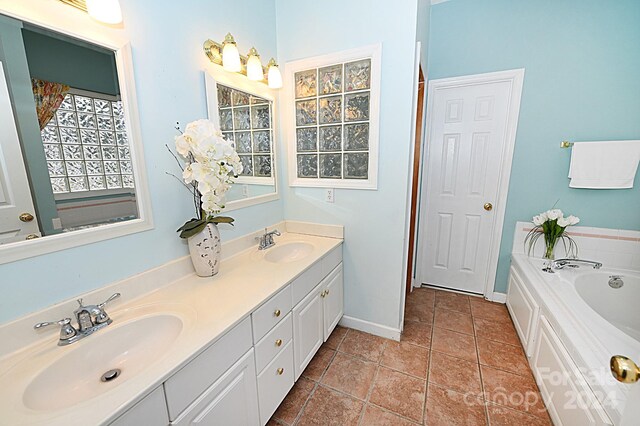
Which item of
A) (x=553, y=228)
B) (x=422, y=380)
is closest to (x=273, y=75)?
(x=422, y=380)

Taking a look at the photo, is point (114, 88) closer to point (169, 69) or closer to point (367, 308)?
point (169, 69)

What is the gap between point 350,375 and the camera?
168 centimetres

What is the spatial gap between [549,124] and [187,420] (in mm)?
2985

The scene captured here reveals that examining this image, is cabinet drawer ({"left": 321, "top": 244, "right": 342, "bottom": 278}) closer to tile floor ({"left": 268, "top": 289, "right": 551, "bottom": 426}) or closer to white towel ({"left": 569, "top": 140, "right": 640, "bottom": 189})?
tile floor ({"left": 268, "top": 289, "right": 551, "bottom": 426})

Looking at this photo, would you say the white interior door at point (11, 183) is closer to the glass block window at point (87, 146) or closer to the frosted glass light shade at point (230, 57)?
the glass block window at point (87, 146)

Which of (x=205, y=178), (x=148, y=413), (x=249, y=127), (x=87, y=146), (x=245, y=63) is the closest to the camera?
(x=148, y=413)

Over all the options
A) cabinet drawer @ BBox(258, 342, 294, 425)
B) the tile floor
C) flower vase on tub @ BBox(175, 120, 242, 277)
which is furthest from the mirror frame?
the tile floor

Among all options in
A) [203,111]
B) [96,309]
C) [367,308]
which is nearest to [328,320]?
[367,308]

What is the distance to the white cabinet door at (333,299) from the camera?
1.82m

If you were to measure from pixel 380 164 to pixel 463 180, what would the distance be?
1.20 metres

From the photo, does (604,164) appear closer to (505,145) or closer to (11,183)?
(505,145)

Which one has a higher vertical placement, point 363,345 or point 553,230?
point 553,230

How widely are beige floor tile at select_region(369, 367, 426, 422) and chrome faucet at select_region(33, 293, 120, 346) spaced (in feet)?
4.64

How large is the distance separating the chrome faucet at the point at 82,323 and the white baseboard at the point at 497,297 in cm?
295
